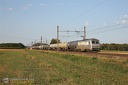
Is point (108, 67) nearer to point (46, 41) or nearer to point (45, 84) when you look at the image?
point (45, 84)

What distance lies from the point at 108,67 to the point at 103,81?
327 inches

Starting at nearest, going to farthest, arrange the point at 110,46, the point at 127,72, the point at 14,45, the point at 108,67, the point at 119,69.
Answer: the point at 127,72 < the point at 119,69 < the point at 108,67 < the point at 110,46 < the point at 14,45

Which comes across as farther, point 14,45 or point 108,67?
point 14,45

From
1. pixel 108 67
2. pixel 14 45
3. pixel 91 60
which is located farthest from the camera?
pixel 14 45

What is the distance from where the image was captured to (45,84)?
49.8 feet

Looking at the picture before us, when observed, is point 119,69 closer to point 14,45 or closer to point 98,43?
point 98,43

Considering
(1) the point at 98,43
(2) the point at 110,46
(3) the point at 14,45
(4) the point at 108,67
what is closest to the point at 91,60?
(4) the point at 108,67

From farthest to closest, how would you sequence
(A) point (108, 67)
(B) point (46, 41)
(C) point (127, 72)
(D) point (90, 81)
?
1. (B) point (46, 41)
2. (A) point (108, 67)
3. (C) point (127, 72)
4. (D) point (90, 81)

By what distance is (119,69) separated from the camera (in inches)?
874

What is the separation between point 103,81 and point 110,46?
96547mm

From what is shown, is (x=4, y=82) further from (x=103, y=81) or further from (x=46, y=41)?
(x=46, y=41)

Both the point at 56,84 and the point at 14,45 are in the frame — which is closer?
the point at 56,84

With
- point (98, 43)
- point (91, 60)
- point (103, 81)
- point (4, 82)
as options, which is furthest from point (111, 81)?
point (98, 43)

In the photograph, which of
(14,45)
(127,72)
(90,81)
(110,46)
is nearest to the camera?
(90,81)
